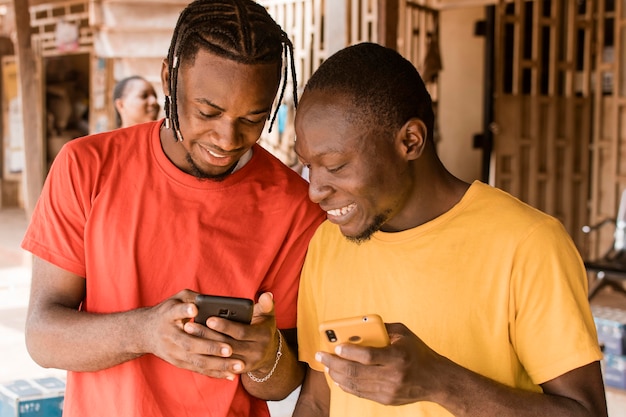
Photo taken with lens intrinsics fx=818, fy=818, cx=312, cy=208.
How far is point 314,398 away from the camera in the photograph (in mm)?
2092

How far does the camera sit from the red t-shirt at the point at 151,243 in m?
1.97

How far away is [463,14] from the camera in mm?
9531

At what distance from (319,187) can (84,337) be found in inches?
25.4

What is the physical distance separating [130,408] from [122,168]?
23.1 inches

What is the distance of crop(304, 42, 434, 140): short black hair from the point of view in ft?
6.02

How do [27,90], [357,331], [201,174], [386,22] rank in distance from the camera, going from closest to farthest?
[357,331]
[201,174]
[386,22]
[27,90]

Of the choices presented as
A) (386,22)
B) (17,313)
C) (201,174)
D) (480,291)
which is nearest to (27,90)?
(17,313)

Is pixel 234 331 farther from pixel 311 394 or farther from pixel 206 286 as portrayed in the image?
pixel 311 394

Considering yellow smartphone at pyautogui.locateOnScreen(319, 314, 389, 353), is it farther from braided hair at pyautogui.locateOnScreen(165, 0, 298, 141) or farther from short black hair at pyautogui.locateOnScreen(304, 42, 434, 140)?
braided hair at pyautogui.locateOnScreen(165, 0, 298, 141)

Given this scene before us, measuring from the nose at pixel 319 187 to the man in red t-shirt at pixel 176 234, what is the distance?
22 centimetres

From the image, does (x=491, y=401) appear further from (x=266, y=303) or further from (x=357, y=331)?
A: (x=266, y=303)

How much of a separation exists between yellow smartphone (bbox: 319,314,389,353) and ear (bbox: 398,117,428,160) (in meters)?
0.47

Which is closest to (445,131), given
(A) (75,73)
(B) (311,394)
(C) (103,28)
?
(C) (103,28)

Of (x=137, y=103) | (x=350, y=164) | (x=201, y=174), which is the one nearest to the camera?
(x=350, y=164)
